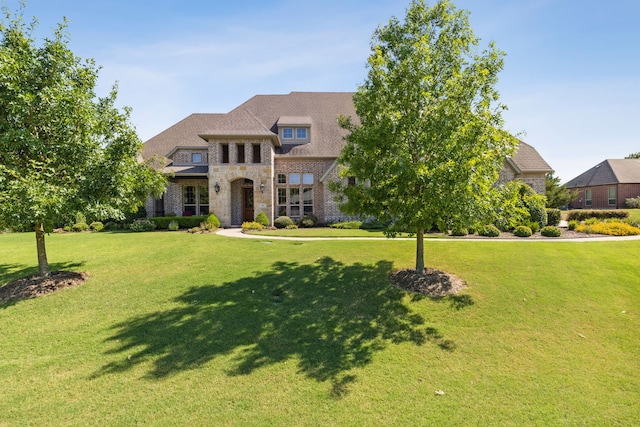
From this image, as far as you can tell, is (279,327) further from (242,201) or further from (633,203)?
(633,203)

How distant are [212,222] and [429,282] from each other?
47.0ft

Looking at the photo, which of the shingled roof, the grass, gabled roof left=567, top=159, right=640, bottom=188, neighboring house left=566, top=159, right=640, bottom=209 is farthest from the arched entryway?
gabled roof left=567, top=159, right=640, bottom=188

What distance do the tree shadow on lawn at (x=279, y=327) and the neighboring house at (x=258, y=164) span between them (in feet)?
43.7

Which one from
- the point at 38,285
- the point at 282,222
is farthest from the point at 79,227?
the point at 38,285

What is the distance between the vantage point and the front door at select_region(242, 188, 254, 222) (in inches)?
906

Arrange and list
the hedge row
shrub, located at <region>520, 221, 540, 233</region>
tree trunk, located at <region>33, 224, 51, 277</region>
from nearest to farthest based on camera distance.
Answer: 1. tree trunk, located at <region>33, 224, 51, 277</region>
2. shrub, located at <region>520, 221, 540, 233</region>
3. the hedge row

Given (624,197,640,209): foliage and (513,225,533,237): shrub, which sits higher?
(624,197,640,209): foliage

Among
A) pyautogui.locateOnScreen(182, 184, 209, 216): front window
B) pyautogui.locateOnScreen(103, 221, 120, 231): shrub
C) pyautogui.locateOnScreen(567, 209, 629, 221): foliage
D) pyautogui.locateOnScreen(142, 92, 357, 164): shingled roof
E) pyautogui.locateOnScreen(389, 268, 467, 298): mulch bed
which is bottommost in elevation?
pyautogui.locateOnScreen(389, 268, 467, 298): mulch bed

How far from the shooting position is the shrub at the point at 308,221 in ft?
70.4

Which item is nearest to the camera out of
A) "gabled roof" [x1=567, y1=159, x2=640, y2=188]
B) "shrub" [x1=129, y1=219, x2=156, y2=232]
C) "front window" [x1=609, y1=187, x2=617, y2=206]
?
"shrub" [x1=129, y1=219, x2=156, y2=232]

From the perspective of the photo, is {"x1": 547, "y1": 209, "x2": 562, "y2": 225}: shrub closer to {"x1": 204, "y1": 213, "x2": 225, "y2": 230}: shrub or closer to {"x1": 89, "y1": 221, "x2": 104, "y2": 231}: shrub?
{"x1": 204, "y1": 213, "x2": 225, "y2": 230}: shrub

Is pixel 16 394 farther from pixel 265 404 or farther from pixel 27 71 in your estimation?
pixel 27 71

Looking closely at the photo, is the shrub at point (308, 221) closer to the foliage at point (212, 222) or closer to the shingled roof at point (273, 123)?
the shingled roof at point (273, 123)

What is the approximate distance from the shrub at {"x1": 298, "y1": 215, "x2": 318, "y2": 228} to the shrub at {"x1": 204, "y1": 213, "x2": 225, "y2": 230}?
5609mm
